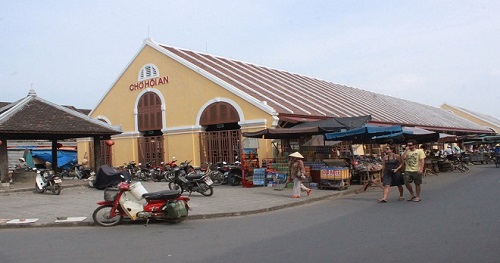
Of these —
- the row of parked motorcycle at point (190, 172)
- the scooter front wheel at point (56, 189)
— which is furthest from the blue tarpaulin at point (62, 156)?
the scooter front wheel at point (56, 189)

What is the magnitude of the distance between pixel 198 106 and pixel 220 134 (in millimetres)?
2060

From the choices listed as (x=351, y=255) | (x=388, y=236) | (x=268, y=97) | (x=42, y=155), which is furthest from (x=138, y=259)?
(x=42, y=155)

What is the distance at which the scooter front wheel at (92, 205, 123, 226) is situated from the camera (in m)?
9.97

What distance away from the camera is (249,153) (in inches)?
730

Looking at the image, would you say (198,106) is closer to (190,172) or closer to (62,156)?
(190,172)

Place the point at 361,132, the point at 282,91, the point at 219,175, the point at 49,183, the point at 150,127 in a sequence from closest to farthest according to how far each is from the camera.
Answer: the point at 49,183 → the point at 361,132 → the point at 219,175 → the point at 282,91 → the point at 150,127

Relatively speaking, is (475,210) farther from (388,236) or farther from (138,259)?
(138,259)

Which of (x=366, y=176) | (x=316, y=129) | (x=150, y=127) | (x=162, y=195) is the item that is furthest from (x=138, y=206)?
(x=150, y=127)

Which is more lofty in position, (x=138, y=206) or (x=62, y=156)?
(x=62, y=156)

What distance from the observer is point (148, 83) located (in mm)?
26094

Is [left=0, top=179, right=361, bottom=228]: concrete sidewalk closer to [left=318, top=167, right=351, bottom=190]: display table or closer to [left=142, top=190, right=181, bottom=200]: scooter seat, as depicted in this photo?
[left=318, top=167, right=351, bottom=190]: display table

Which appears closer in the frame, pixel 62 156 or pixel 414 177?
pixel 414 177

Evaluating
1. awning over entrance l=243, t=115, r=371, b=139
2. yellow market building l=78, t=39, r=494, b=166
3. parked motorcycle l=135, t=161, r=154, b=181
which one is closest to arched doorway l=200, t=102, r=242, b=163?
yellow market building l=78, t=39, r=494, b=166

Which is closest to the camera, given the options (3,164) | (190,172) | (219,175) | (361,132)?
(361,132)
